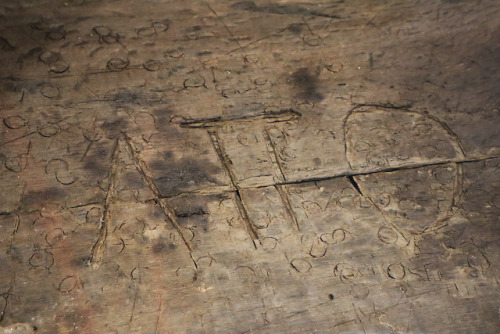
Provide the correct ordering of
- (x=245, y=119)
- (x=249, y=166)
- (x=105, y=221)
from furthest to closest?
(x=245, y=119)
(x=249, y=166)
(x=105, y=221)

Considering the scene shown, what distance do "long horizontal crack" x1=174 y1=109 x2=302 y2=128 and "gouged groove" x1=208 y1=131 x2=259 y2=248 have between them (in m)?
0.06

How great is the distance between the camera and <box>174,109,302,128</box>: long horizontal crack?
9.64 feet

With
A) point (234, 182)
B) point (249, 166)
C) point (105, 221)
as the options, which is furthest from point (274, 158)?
point (105, 221)

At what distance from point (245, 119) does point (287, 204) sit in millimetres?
523

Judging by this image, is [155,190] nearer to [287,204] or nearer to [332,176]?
[287,204]

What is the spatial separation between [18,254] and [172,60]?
1255 mm

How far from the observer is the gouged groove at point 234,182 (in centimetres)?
269

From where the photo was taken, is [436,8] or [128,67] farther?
[436,8]

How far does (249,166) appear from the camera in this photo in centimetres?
287

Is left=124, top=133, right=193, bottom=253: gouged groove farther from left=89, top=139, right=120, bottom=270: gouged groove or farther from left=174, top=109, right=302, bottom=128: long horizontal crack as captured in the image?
left=174, top=109, right=302, bottom=128: long horizontal crack

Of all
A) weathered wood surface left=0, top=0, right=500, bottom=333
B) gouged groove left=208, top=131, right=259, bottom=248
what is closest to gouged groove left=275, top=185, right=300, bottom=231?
weathered wood surface left=0, top=0, right=500, bottom=333

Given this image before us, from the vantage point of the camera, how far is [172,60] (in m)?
3.05

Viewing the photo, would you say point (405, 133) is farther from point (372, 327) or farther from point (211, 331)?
point (211, 331)

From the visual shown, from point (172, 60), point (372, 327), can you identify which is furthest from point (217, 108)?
point (372, 327)
